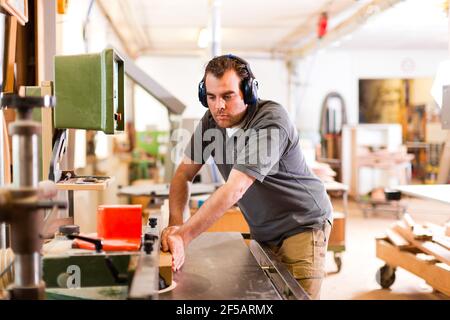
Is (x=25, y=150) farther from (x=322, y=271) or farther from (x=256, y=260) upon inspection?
(x=322, y=271)

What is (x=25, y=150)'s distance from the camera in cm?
77

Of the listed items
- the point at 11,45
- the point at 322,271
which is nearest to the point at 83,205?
the point at 11,45

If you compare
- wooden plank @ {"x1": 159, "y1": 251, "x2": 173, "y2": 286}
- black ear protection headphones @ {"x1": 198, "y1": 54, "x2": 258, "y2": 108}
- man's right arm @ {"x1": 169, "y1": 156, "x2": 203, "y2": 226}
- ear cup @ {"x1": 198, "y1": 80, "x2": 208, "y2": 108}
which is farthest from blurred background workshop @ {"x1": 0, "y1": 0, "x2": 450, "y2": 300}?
black ear protection headphones @ {"x1": 198, "y1": 54, "x2": 258, "y2": 108}

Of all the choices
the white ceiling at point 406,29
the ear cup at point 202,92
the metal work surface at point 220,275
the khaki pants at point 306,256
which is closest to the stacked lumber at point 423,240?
the khaki pants at point 306,256

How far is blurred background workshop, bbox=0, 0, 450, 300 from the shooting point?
1019mm

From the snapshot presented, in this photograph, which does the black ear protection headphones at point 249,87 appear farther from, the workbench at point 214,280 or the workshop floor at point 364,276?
the workshop floor at point 364,276

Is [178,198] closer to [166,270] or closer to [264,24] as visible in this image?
[166,270]

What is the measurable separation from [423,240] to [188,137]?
1500 millimetres

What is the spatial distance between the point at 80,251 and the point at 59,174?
43 cm

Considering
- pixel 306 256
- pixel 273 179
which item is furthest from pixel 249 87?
pixel 306 256

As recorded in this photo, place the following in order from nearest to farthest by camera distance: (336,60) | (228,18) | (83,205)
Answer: (83,205), (228,18), (336,60)

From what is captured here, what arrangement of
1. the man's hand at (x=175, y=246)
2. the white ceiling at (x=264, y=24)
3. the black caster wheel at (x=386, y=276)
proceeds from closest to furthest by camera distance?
the man's hand at (x=175, y=246) < the black caster wheel at (x=386, y=276) < the white ceiling at (x=264, y=24)

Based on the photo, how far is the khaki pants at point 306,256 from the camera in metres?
1.52

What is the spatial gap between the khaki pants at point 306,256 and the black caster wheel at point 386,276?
6.05 feet
